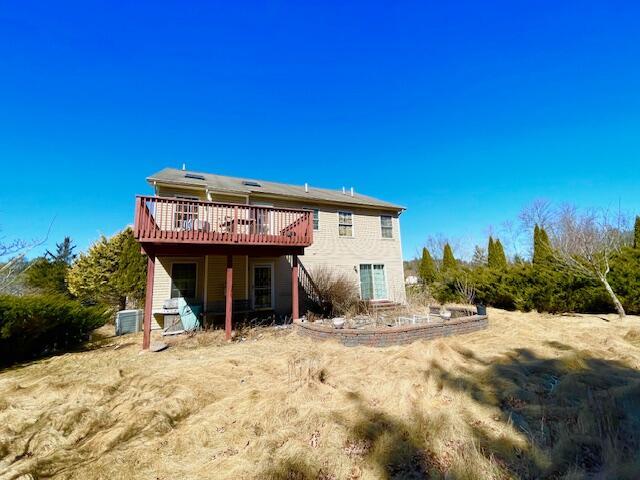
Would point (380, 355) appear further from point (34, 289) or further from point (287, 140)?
point (34, 289)

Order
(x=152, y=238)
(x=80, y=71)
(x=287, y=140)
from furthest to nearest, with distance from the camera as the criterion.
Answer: (x=287, y=140) → (x=80, y=71) → (x=152, y=238)

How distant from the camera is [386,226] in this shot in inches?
625

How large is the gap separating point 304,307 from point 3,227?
38.1 feet

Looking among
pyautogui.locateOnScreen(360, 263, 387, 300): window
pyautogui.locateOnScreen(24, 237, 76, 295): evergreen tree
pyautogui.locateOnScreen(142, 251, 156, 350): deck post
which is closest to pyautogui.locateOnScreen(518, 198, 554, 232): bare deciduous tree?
pyautogui.locateOnScreen(360, 263, 387, 300): window

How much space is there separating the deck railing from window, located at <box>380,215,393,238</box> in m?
7.17

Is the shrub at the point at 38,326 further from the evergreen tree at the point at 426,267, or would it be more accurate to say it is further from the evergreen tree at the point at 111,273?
the evergreen tree at the point at 426,267

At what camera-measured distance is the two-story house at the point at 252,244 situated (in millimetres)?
8133

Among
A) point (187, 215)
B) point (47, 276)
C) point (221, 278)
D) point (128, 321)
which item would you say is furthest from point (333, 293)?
point (47, 276)

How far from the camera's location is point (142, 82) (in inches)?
424

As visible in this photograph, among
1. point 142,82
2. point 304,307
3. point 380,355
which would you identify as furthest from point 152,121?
point 380,355

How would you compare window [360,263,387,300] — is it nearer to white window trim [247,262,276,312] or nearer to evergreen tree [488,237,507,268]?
white window trim [247,262,276,312]

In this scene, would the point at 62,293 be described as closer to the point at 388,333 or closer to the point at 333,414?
the point at 388,333

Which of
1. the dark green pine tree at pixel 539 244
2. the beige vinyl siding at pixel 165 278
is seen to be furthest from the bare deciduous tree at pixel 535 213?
the beige vinyl siding at pixel 165 278

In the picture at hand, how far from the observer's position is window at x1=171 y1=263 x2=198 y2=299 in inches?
428
